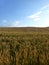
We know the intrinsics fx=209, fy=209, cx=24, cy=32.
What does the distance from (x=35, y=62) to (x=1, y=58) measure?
1.10m

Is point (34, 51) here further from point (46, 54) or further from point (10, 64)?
point (10, 64)

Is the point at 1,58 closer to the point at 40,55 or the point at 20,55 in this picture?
the point at 20,55

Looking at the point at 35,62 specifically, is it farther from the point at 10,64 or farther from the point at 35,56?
the point at 10,64

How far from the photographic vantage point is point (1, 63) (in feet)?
20.0

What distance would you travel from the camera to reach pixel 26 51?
6715 millimetres

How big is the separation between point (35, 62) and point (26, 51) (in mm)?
458

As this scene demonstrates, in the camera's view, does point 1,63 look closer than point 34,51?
Yes

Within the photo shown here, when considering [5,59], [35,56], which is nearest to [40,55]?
[35,56]

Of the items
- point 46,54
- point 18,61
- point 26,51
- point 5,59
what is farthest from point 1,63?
point 46,54

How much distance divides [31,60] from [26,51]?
1.12ft

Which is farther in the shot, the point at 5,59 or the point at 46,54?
the point at 46,54

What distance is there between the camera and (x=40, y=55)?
22.0 ft

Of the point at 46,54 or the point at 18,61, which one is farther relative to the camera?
the point at 46,54

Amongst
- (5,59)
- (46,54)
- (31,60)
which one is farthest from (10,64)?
(46,54)
